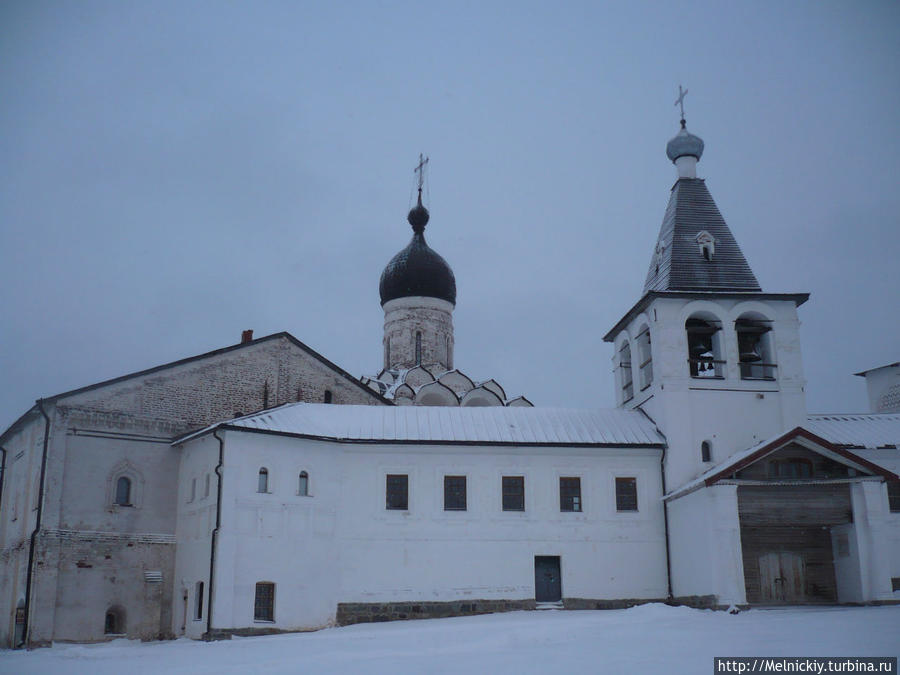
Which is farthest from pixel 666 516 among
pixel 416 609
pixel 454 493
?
pixel 416 609

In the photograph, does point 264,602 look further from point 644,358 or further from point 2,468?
point 644,358

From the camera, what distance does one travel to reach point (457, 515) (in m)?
24.9

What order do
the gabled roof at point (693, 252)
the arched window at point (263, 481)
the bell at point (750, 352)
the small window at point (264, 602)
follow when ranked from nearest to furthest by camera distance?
the small window at point (264, 602) < the arched window at point (263, 481) < the gabled roof at point (693, 252) < the bell at point (750, 352)

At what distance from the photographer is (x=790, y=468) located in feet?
77.8

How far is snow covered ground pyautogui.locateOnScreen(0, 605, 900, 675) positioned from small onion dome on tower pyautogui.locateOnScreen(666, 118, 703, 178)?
46.7 ft

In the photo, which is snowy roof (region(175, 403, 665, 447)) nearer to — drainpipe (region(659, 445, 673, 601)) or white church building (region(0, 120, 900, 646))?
white church building (region(0, 120, 900, 646))

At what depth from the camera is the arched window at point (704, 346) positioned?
26906 mm

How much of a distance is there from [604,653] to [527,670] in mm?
1866

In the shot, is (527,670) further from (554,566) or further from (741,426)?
(741,426)

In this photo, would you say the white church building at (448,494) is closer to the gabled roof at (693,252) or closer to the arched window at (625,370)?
the gabled roof at (693,252)

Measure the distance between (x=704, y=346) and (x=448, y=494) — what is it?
8998 mm

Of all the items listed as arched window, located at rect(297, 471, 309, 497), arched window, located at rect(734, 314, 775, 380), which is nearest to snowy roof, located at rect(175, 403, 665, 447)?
arched window, located at rect(297, 471, 309, 497)

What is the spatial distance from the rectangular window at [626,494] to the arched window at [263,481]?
9.30 m

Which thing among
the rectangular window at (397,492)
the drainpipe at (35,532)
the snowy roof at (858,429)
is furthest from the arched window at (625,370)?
the drainpipe at (35,532)
